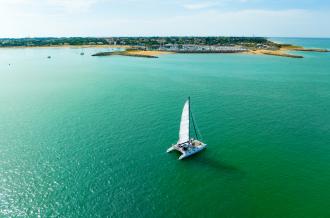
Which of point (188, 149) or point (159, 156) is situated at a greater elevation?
point (188, 149)

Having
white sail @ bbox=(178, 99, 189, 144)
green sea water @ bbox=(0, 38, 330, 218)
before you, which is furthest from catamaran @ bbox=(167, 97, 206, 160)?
green sea water @ bbox=(0, 38, 330, 218)

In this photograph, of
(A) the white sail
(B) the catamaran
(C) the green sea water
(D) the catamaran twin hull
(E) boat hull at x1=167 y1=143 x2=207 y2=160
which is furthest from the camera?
(A) the white sail

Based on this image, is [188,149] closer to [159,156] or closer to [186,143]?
[186,143]

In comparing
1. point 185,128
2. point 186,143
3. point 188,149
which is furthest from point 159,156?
point 185,128

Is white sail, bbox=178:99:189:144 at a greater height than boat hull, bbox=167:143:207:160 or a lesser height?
greater

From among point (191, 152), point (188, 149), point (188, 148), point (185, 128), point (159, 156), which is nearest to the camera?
point (159, 156)

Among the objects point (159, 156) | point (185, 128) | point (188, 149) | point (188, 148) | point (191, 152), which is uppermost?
point (185, 128)

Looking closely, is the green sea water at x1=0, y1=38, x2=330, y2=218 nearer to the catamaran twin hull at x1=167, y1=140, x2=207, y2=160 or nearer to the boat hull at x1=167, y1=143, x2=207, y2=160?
the boat hull at x1=167, y1=143, x2=207, y2=160

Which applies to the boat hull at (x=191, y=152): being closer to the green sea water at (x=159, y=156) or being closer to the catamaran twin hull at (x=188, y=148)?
the catamaran twin hull at (x=188, y=148)
